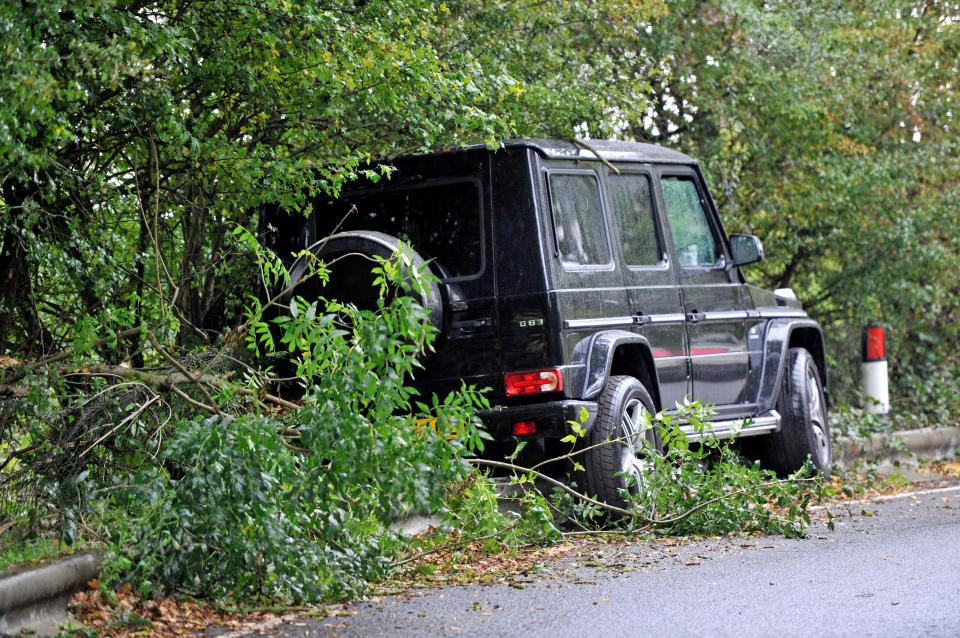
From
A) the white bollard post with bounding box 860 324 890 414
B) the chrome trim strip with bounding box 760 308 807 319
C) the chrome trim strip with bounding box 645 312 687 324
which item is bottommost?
the white bollard post with bounding box 860 324 890 414

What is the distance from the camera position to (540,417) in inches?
297

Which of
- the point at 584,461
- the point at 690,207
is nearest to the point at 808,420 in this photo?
the point at 690,207

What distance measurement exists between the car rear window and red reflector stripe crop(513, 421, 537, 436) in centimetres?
92

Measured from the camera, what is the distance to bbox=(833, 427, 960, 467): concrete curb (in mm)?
12500

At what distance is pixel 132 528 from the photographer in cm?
560

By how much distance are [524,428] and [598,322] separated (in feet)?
2.89

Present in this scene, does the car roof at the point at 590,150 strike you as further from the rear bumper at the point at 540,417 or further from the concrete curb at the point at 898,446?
the concrete curb at the point at 898,446

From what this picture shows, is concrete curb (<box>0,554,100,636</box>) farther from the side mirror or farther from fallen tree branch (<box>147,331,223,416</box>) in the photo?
the side mirror

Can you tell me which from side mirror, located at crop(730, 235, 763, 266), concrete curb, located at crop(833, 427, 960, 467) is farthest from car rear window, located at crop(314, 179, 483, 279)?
concrete curb, located at crop(833, 427, 960, 467)

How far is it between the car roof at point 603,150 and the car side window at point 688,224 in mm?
164

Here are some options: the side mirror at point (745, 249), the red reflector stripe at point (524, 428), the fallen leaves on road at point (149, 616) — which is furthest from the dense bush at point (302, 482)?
the side mirror at point (745, 249)

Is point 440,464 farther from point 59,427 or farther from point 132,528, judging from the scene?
point 59,427

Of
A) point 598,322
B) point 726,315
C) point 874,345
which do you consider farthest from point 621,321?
point 874,345

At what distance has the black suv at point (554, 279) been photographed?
7.64 m
